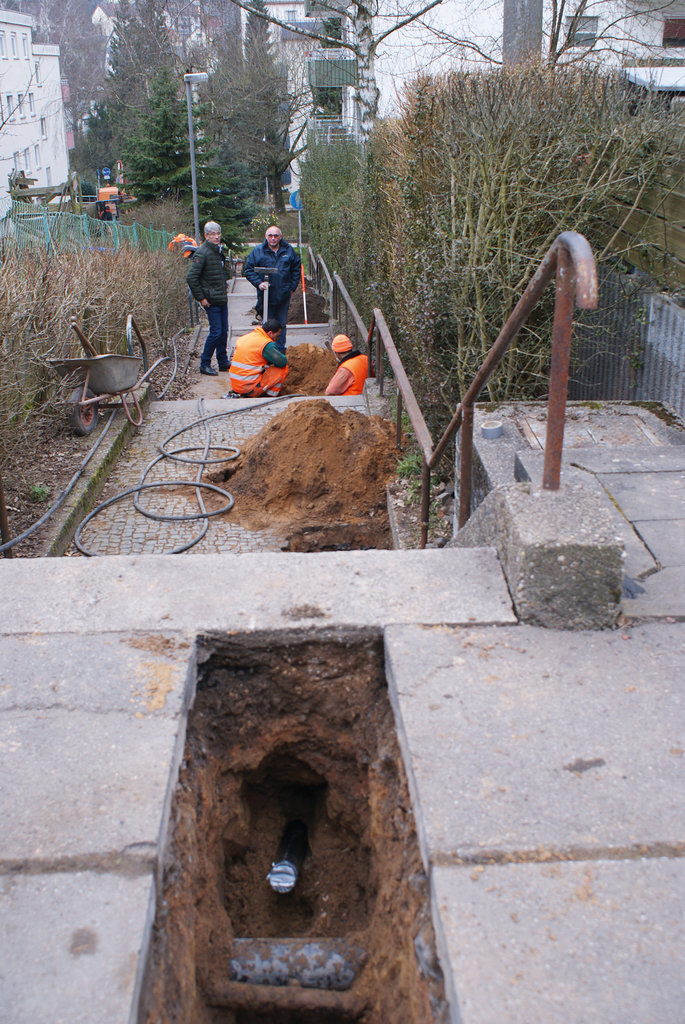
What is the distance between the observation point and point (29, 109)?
1666 inches

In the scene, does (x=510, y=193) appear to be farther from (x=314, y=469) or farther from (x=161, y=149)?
(x=161, y=149)

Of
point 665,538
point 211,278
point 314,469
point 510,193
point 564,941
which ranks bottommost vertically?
point 314,469

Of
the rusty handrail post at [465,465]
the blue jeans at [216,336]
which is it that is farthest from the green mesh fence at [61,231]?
the rusty handrail post at [465,465]

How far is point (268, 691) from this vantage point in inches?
108

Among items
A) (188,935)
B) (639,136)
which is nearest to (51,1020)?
(188,935)

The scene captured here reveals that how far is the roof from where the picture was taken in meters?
6.55

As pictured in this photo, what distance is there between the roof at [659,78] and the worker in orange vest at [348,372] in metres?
3.77

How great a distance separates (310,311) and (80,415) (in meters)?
12.7

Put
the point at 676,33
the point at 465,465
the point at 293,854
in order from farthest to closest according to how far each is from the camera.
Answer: the point at 676,33, the point at 465,465, the point at 293,854

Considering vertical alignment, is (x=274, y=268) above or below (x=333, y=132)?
below

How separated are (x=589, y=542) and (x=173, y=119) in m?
24.6

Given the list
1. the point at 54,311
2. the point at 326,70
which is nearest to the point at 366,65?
the point at 54,311

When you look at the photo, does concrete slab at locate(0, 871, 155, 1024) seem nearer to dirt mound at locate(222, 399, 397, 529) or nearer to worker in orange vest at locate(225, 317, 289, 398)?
dirt mound at locate(222, 399, 397, 529)

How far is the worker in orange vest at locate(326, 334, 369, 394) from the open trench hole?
6553 mm
